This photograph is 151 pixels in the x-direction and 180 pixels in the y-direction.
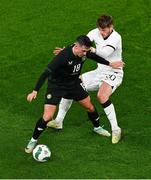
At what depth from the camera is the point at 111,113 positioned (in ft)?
37.3

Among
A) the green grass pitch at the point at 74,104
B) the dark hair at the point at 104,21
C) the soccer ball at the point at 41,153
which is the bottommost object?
the green grass pitch at the point at 74,104

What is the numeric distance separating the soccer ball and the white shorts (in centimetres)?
193

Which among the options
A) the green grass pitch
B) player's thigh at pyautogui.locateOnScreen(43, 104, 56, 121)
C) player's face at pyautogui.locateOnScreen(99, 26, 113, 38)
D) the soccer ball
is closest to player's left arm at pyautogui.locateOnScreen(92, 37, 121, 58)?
player's face at pyautogui.locateOnScreen(99, 26, 113, 38)

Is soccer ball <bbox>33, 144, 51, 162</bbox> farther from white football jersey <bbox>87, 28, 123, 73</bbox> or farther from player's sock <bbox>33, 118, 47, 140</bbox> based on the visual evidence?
white football jersey <bbox>87, 28, 123, 73</bbox>

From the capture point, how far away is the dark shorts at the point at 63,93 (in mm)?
10812

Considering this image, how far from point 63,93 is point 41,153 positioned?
131 centimetres

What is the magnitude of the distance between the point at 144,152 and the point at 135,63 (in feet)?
15.7

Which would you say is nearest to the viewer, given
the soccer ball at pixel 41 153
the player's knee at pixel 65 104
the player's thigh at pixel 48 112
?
the soccer ball at pixel 41 153

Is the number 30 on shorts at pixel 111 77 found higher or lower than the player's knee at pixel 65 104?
higher

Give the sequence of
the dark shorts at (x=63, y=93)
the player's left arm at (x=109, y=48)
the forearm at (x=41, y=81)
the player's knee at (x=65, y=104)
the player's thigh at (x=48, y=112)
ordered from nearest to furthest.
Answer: the forearm at (x=41, y=81) < the player's thigh at (x=48, y=112) < the dark shorts at (x=63, y=93) < the player's left arm at (x=109, y=48) < the player's knee at (x=65, y=104)

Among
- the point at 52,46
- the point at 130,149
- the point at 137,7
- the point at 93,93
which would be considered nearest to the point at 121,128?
the point at 130,149

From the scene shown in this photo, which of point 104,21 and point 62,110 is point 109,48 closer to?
point 104,21

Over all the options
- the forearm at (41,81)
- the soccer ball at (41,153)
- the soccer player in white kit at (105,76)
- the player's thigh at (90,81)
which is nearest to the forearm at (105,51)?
the soccer player in white kit at (105,76)

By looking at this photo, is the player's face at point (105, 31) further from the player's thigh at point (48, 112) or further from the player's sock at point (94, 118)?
the player's thigh at point (48, 112)
